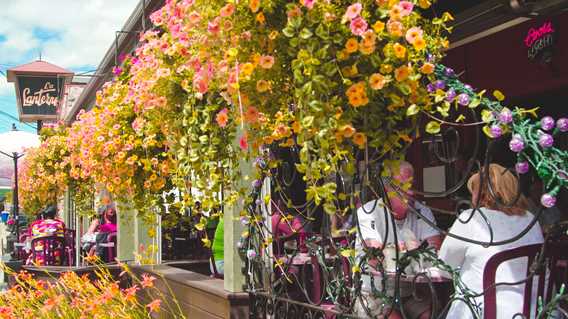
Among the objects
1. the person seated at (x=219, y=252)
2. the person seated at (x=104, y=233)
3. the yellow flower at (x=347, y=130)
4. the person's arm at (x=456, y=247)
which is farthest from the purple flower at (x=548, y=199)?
the person seated at (x=104, y=233)

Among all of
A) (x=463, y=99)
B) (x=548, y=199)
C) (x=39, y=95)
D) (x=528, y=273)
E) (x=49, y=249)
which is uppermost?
(x=39, y=95)

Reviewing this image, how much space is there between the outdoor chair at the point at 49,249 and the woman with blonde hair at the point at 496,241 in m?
9.20

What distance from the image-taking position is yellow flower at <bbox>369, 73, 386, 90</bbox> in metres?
2.24

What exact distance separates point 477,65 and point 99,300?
4478 millimetres

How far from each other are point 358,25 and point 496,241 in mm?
1170

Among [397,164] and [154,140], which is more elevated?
[154,140]

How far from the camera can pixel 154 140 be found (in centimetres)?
435

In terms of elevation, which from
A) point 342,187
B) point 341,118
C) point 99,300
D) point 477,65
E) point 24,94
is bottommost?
point 99,300

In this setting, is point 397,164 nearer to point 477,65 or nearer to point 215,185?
point 215,185

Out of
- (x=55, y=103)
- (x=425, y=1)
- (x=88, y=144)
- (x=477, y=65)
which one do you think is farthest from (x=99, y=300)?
(x=55, y=103)

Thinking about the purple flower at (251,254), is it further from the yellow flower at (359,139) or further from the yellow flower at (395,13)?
the yellow flower at (395,13)

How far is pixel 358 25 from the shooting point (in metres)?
2.21

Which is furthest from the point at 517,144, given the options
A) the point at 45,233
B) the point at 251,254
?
the point at 45,233

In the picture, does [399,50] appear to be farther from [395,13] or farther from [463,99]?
[463,99]
